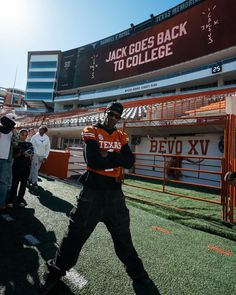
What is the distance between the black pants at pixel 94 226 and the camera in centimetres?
192

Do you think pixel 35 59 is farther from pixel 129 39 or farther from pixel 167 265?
pixel 167 265

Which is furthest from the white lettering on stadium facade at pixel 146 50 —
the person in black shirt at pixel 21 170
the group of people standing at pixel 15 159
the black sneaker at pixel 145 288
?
the black sneaker at pixel 145 288

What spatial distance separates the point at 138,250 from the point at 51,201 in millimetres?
2794

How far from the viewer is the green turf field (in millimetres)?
2119

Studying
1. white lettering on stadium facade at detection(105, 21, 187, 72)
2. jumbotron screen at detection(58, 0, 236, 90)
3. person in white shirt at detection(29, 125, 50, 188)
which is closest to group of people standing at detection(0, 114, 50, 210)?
person in white shirt at detection(29, 125, 50, 188)

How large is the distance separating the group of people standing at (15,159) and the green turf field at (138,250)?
0.39 m

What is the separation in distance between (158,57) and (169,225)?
30.7 meters

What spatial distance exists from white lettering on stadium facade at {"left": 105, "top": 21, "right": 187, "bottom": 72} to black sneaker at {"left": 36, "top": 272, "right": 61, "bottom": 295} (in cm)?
3155

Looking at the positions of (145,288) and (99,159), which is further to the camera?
(145,288)

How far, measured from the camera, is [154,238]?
3.43 meters

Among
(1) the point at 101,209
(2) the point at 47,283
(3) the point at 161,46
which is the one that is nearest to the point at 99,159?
(1) the point at 101,209

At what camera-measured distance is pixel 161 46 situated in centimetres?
3098

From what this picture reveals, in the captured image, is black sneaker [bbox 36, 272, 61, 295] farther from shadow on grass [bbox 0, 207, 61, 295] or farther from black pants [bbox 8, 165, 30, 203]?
black pants [bbox 8, 165, 30, 203]

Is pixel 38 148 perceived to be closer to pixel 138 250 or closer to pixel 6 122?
pixel 6 122
